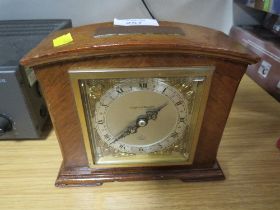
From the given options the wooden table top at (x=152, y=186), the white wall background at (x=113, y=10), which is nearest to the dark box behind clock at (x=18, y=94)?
the wooden table top at (x=152, y=186)

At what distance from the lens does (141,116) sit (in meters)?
0.45

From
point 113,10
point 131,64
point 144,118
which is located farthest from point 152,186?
point 113,10

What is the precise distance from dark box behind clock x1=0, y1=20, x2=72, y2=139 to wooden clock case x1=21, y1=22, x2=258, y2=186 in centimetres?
12

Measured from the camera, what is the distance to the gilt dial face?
42 centimetres

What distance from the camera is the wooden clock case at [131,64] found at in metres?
0.37

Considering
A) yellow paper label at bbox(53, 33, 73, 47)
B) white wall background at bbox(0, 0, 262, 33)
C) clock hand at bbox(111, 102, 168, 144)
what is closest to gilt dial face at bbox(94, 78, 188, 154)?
clock hand at bbox(111, 102, 168, 144)

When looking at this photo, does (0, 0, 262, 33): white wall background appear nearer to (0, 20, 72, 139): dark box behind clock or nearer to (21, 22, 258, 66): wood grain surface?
(0, 20, 72, 139): dark box behind clock

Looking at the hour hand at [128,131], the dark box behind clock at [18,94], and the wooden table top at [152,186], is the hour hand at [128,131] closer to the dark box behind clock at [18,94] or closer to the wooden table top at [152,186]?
the wooden table top at [152,186]

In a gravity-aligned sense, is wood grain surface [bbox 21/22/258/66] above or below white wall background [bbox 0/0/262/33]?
above

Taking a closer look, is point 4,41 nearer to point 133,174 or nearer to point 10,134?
point 10,134

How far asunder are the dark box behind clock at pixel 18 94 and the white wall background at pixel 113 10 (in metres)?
0.19

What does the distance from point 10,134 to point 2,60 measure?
0.18m

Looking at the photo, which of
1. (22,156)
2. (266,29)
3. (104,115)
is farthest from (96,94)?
(266,29)

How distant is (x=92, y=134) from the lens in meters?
0.47
